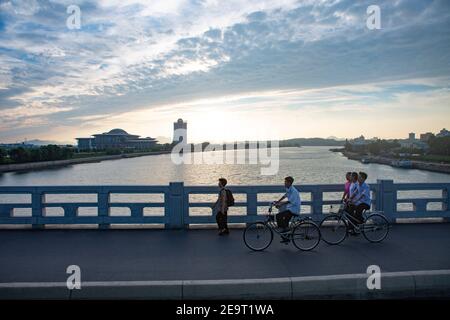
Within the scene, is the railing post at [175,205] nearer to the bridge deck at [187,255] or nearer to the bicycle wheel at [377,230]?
the bridge deck at [187,255]

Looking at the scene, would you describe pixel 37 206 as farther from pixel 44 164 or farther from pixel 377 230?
pixel 44 164

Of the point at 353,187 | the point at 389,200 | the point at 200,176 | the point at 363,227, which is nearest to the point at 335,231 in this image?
the point at 363,227

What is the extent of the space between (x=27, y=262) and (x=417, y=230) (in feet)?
30.8

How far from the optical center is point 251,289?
6.14 meters

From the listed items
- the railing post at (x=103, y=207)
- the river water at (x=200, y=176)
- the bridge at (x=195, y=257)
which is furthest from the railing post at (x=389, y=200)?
the river water at (x=200, y=176)

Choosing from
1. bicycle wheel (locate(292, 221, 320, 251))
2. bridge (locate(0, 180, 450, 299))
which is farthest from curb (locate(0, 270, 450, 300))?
bicycle wheel (locate(292, 221, 320, 251))

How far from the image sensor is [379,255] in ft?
26.2

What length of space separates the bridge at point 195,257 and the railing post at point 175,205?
0.09ft

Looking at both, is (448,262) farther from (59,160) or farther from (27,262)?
(59,160)

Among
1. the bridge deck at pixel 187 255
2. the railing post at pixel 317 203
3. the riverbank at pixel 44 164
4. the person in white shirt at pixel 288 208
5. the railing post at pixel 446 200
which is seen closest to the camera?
the bridge deck at pixel 187 255

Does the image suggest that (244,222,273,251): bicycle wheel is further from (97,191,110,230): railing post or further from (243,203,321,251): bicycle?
(97,191,110,230): railing post

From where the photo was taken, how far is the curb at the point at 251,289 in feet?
19.9

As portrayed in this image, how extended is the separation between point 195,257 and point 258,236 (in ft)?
4.88
